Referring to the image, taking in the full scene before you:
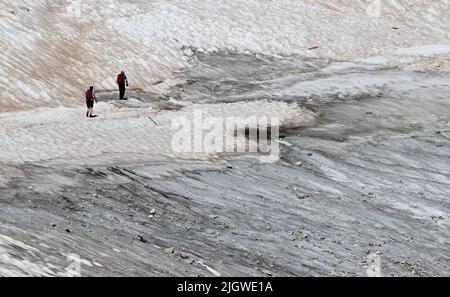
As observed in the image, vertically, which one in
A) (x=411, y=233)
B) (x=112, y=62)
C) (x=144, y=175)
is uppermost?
(x=112, y=62)

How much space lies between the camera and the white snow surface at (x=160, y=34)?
37534mm

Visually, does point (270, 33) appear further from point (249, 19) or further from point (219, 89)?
point (219, 89)

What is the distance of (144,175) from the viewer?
25.4m

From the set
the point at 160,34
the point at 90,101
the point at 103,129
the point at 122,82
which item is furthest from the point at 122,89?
the point at 160,34

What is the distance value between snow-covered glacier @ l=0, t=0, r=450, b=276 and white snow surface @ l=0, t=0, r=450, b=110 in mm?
116

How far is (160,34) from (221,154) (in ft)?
55.5

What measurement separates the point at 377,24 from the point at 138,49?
1788 cm

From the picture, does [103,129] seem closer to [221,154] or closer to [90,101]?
[90,101]

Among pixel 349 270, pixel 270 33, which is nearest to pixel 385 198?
pixel 349 270

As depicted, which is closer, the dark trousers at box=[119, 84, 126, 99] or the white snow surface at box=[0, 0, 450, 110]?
the dark trousers at box=[119, 84, 126, 99]

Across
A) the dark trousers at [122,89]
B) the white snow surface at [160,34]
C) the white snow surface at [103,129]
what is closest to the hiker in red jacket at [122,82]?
the dark trousers at [122,89]

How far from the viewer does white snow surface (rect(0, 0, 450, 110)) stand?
3753 centimetres

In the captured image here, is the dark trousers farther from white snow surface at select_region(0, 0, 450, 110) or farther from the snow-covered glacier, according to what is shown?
white snow surface at select_region(0, 0, 450, 110)

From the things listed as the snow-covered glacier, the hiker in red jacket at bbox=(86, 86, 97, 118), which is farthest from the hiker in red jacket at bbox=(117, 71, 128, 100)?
the hiker in red jacket at bbox=(86, 86, 97, 118)
